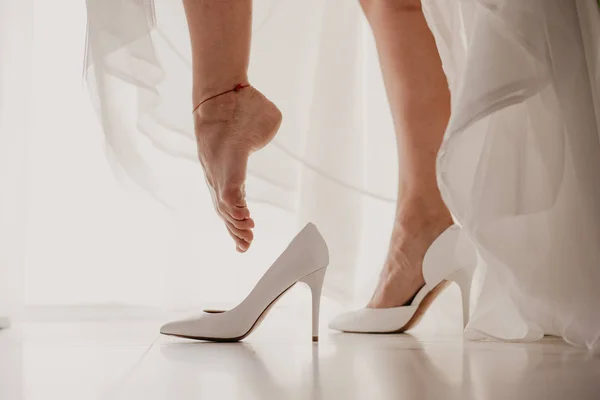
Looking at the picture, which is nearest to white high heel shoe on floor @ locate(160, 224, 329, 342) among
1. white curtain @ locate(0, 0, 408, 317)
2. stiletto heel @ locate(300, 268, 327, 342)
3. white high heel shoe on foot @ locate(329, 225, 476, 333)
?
stiletto heel @ locate(300, 268, 327, 342)

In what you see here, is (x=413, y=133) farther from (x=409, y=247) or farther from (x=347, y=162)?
(x=347, y=162)

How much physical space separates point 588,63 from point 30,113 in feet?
4.09

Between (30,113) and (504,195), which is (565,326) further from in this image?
(30,113)

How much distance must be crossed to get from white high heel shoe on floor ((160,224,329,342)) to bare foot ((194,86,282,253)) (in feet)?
0.20

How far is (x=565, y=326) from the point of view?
87cm

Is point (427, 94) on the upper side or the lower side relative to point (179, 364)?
upper

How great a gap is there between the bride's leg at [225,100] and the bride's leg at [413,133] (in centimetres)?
27

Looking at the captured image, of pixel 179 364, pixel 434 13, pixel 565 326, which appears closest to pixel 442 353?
pixel 565 326

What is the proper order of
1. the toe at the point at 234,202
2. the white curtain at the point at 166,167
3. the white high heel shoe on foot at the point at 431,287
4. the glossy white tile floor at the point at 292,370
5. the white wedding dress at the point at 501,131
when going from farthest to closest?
the white curtain at the point at 166,167 < the white high heel shoe on foot at the point at 431,287 < the toe at the point at 234,202 < the white wedding dress at the point at 501,131 < the glossy white tile floor at the point at 292,370

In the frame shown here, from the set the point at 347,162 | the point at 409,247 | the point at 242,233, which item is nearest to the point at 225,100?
the point at 242,233

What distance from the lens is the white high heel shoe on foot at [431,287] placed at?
1169mm

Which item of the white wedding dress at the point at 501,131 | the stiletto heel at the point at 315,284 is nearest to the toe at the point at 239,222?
the stiletto heel at the point at 315,284

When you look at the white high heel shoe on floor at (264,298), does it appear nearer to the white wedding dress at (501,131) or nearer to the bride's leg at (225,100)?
the bride's leg at (225,100)

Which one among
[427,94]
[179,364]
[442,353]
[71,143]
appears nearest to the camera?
[179,364]
